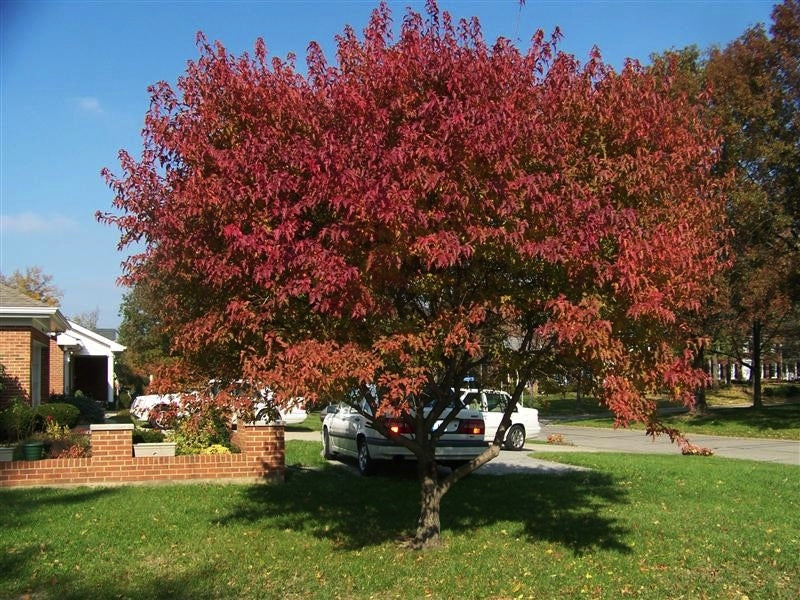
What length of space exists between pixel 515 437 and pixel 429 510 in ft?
36.2

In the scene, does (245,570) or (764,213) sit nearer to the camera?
(245,570)

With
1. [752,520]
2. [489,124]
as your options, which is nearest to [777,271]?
[752,520]

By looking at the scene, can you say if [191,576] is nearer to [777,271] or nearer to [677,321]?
[677,321]

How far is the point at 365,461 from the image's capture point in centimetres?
1252

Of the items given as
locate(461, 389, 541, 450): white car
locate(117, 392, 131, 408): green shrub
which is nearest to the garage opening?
locate(117, 392, 131, 408): green shrub

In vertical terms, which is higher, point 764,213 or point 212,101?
point 764,213

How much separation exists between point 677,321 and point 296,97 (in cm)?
344

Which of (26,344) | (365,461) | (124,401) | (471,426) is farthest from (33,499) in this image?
(124,401)

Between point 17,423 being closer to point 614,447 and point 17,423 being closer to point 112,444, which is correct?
point 112,444

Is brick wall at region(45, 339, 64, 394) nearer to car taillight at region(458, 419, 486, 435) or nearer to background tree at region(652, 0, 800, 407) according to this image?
car taillight at region(458, 419, 486, 435)

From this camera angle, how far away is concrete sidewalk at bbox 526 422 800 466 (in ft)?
54.0

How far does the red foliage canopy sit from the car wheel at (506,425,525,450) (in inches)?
457

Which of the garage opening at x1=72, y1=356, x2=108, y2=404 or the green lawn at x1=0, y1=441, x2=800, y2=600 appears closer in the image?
the green lawn at x1=0, y1=441, x2=800, y2=600

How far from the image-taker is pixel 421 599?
536 cm
